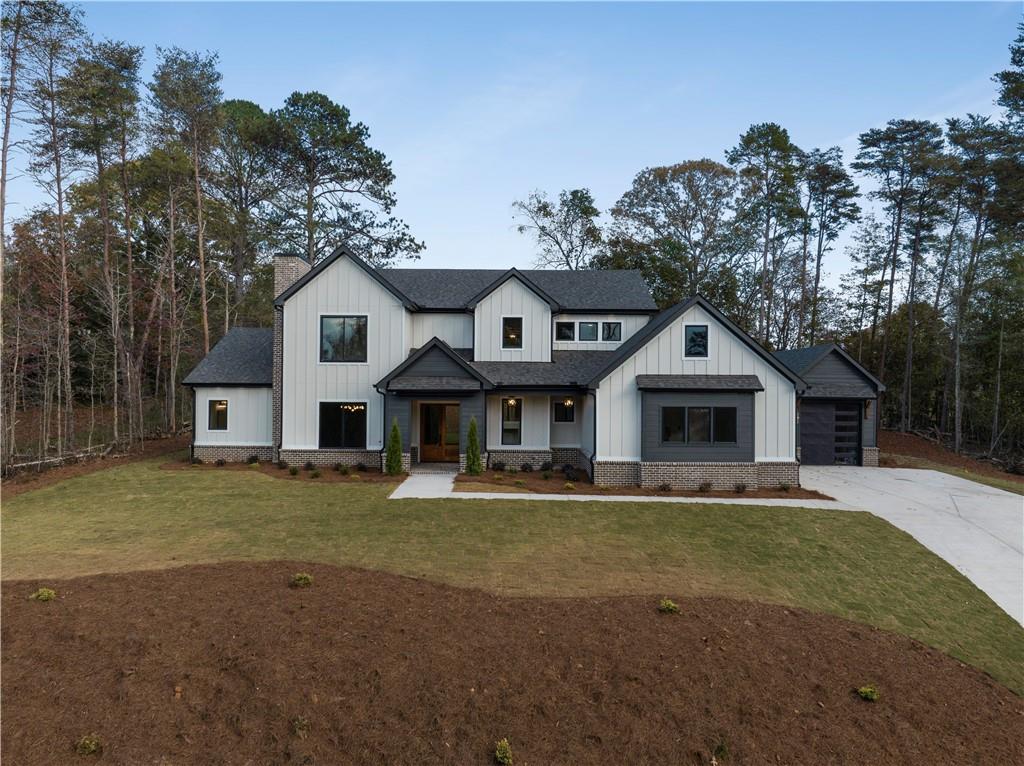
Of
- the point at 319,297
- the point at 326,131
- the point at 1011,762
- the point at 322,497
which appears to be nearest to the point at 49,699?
the point at 322,497

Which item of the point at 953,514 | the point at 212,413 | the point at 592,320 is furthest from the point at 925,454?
the point at 212,413

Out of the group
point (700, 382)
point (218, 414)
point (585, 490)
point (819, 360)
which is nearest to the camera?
point (585, 490)

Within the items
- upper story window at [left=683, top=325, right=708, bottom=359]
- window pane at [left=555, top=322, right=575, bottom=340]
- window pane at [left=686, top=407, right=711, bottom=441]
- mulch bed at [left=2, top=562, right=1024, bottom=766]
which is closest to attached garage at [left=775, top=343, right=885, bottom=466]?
window pane at [left=686, top=407, right=711, bottom=441]

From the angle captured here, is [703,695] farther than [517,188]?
No

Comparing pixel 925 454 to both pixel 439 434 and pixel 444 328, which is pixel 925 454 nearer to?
pixel 439 434

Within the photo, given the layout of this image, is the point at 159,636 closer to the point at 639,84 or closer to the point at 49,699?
the point at 49,699

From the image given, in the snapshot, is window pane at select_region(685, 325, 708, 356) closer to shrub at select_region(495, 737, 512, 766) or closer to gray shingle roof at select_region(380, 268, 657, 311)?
gray shingle roof at select_region(380, 268, 657, 311)

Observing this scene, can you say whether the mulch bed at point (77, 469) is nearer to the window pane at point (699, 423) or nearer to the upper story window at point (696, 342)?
the window pane at point (699, 423)
